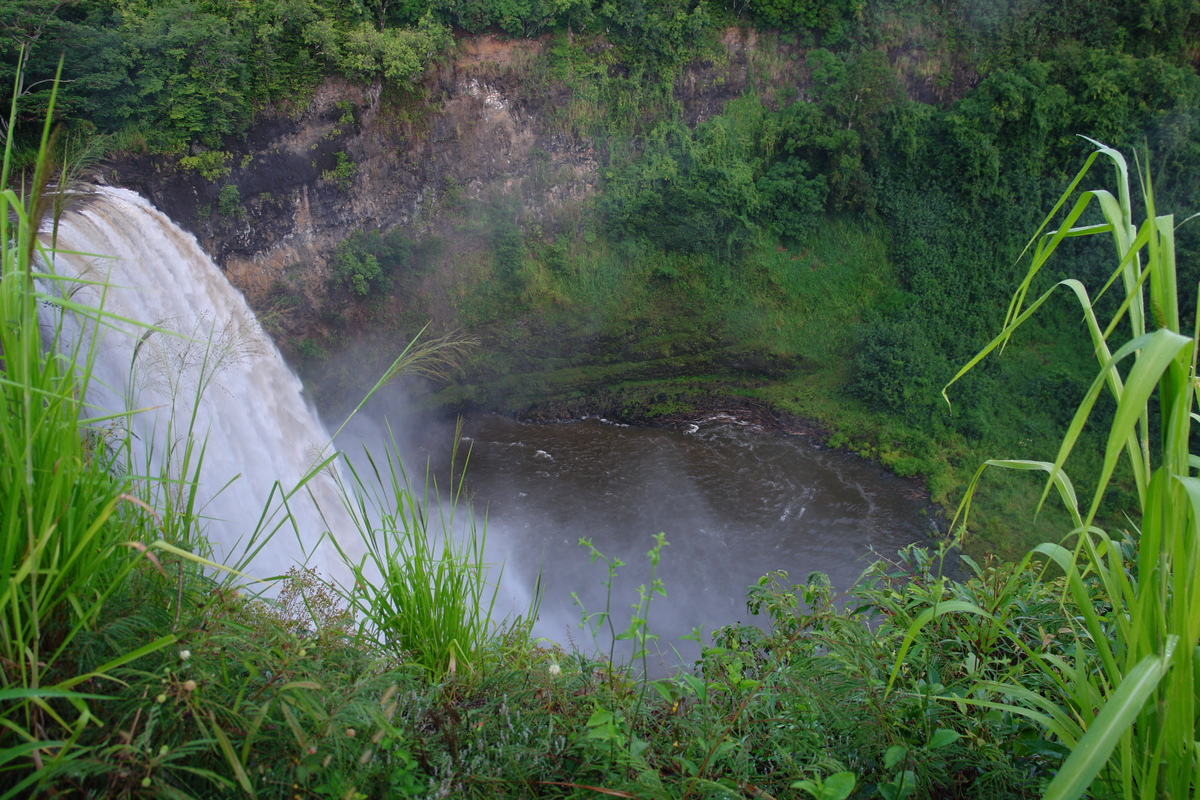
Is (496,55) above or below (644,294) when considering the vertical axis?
above

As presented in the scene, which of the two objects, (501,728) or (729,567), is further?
(729,567)

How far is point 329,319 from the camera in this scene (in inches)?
475

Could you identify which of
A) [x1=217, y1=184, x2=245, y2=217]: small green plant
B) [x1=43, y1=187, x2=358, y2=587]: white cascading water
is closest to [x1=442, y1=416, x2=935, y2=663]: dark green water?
[x1=43, y1=187, x2=358, y2=587]: white cascading water

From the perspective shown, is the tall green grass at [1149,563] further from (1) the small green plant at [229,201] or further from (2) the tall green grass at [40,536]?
(1) the small green plant at [229,201]

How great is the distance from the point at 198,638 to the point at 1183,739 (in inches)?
69.2

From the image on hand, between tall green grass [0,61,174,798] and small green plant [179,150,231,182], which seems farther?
small green plant [179,150,231,182]

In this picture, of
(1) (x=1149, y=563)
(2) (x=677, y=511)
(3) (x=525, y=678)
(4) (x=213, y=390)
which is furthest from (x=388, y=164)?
(1) (x=1149, y=563)

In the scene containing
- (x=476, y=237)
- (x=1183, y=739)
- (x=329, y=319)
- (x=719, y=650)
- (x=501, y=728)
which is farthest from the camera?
(x=476, y=237)

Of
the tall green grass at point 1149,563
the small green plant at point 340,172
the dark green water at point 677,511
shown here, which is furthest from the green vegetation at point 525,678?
the small green plant at point 340,172

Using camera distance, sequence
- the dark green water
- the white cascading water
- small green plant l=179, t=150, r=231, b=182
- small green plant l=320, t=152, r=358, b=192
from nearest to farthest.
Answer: the white cascading water, the dark green water, small green plant l=179, t=150, r=231, b=182, small green plant l=320, t=152, r=358, b=192

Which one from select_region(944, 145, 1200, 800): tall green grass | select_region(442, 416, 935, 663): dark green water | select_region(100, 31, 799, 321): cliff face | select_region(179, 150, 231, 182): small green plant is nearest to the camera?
select_region(944, 145, 1200, 800): tall green grass

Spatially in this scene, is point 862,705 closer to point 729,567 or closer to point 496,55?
point 729,567

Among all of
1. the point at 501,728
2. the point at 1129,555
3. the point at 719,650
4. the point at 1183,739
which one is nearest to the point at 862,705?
the point at 719,650

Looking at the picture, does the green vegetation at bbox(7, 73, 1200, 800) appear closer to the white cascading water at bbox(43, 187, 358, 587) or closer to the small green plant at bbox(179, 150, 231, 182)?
the white cascading water at bbox(43, 187, 358, 587)
